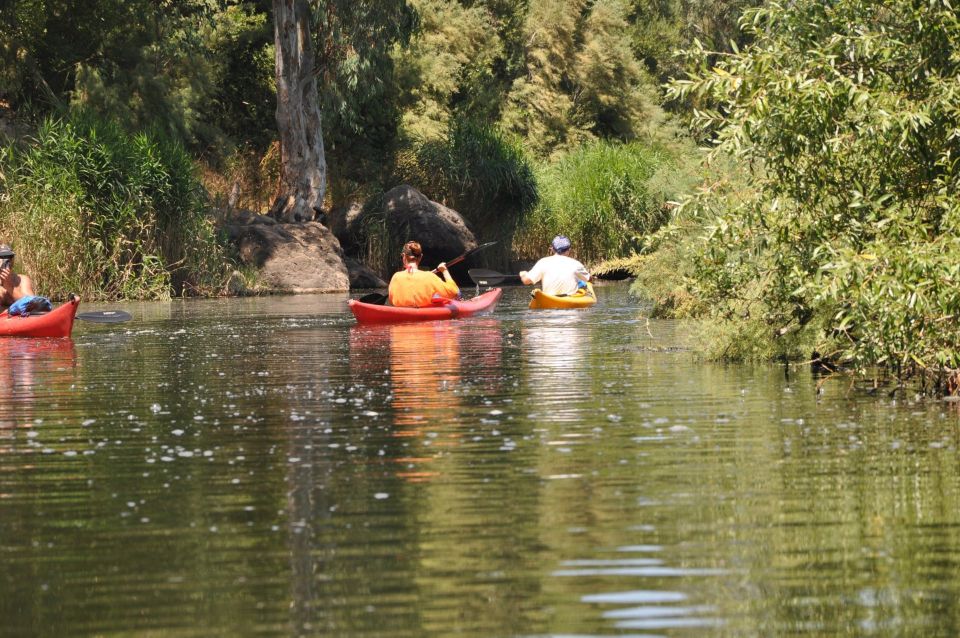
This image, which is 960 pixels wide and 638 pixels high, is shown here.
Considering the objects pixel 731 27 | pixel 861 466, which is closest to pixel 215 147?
pixel 731 27

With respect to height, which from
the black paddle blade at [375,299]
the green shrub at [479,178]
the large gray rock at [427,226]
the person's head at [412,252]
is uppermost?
the green shrub at [479,178]

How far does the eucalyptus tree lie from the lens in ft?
33.9

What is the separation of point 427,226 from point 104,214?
429 inches

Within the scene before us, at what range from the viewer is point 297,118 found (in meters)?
39.8

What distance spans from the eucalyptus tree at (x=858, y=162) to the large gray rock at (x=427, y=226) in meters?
26.9

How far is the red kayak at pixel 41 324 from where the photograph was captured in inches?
771

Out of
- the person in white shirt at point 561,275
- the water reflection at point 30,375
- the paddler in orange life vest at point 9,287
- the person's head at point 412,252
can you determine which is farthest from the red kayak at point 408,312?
the paddler in orange life vest at point 9,287

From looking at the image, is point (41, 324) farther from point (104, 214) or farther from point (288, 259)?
point (288, 259)

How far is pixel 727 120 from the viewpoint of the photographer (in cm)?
1136

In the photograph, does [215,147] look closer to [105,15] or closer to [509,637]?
[105,15]

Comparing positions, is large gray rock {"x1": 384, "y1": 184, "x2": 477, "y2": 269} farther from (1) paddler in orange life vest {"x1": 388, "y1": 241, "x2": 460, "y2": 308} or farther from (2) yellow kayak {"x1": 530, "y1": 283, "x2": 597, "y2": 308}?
(1) paddler in orange life vest {"x1": 388, "y1": 241, "x2": 460, "y2": 308}

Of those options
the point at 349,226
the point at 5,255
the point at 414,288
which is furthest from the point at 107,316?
the point at 349,226

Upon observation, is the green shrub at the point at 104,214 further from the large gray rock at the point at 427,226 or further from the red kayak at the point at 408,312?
the red kayak at the point at 408,312

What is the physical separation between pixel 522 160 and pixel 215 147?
833 cm
